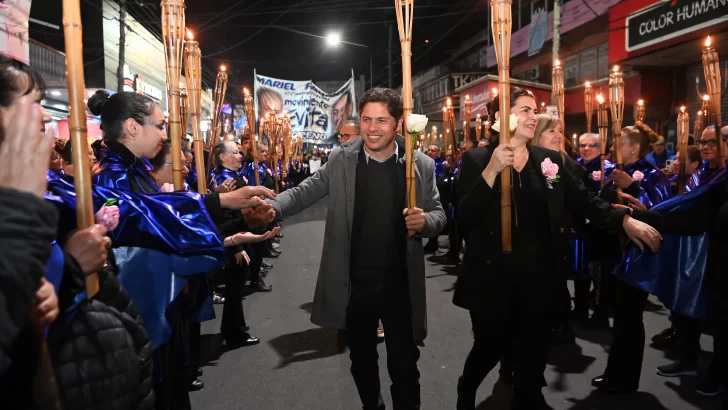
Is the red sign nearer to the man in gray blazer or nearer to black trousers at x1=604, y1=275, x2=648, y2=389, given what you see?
black trousers at x1=604, y1=275, x2=648, y2=389

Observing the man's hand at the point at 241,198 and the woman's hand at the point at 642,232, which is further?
the woman's hand at the point at 642,232

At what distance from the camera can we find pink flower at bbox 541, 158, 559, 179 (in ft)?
9.79

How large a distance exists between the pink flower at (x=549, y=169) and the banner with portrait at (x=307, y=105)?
11.3 metres

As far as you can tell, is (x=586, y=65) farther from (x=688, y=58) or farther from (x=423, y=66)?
(x=423, y=66)

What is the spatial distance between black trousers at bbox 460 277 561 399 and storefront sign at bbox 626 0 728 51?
8835 mm

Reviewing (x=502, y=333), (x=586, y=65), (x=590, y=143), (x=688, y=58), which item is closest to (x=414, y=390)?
(x=502, y=333)

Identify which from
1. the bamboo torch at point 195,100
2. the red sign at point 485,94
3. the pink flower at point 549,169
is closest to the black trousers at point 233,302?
the bamboo torch at point 195,100

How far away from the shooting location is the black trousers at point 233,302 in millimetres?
4802

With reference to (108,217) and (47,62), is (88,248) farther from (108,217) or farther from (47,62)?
(47,62)

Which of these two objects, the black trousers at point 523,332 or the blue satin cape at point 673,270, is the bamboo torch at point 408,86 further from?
the blue satin cape at point 673,270

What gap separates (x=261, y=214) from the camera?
2842 mm

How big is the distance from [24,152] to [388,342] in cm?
227

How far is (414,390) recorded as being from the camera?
9.74 ft

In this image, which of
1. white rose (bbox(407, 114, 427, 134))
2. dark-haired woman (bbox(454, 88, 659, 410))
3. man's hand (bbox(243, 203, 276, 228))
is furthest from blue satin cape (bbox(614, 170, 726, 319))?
man's hand (bbox(243, 203, 276, 228))
